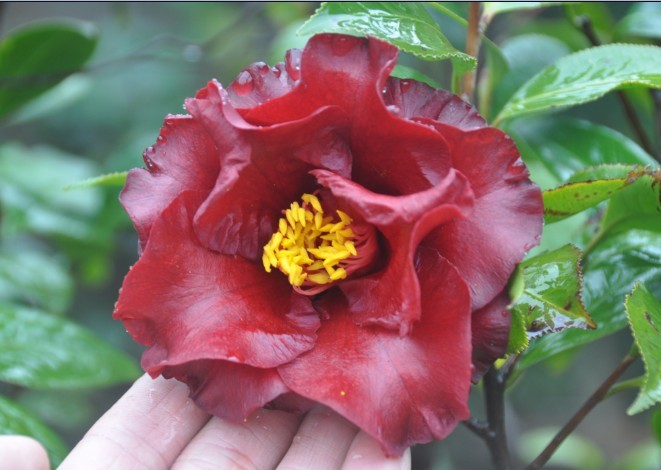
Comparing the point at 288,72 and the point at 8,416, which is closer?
the point at 288,72

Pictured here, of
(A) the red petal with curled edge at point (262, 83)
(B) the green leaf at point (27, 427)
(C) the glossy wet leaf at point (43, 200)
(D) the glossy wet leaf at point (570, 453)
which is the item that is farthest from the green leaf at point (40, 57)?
(D) the glossy wet leaf at point (570, 453)

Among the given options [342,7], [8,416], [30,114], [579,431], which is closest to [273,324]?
[342,7]

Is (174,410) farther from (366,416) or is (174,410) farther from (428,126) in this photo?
(428,126)

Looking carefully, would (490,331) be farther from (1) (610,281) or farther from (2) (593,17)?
(2) (593,17)

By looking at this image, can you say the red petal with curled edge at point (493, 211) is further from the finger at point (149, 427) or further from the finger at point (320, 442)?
the finger at point (149, 427)

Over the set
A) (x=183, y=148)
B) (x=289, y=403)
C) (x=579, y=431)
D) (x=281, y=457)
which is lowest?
(x=579, y=431)

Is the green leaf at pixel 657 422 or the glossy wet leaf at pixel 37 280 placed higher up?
the glossy wet leaf at pixel 37 280

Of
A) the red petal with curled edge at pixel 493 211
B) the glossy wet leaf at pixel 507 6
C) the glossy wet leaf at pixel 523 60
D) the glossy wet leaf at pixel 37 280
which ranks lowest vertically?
the glossy wet leaf at pixel 37 280
